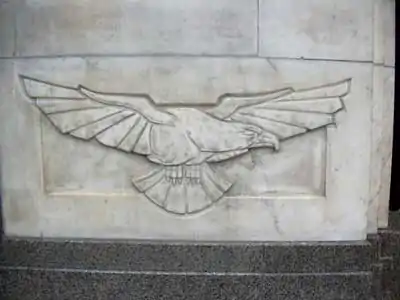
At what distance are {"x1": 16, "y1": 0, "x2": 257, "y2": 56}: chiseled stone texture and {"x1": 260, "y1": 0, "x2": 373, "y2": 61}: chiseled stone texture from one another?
7cm

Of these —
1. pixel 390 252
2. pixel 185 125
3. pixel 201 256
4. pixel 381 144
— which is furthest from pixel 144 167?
pixel 390 252

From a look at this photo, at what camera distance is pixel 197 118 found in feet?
9.12

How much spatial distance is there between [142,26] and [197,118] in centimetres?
43

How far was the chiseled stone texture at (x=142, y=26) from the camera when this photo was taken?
8.86ft

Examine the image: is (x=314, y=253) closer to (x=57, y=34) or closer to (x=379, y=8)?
(x=379, y=8)

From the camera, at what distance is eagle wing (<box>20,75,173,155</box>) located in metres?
2.79

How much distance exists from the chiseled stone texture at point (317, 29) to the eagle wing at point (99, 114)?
20.9 inches

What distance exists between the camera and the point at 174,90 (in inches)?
109

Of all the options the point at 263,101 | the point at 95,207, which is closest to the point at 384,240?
the point at 263,101

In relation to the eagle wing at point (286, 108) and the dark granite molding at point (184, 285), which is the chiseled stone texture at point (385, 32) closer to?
the eagle wing at point (286, 108)

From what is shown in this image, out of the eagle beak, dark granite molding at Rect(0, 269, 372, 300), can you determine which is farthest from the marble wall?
dark granite molding at Rect(0, 269, 372, 300)

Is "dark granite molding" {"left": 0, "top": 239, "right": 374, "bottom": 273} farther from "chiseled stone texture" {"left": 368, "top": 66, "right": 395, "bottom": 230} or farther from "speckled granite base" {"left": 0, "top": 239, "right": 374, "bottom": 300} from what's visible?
"chiseled stone texture" {"left": 368, "top": 66, "right": 395, "bottom": 230}

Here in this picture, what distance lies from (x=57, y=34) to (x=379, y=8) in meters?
1.29

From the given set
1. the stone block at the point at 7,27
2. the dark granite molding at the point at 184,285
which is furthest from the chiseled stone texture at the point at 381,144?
the stone block at the point at 7,27
